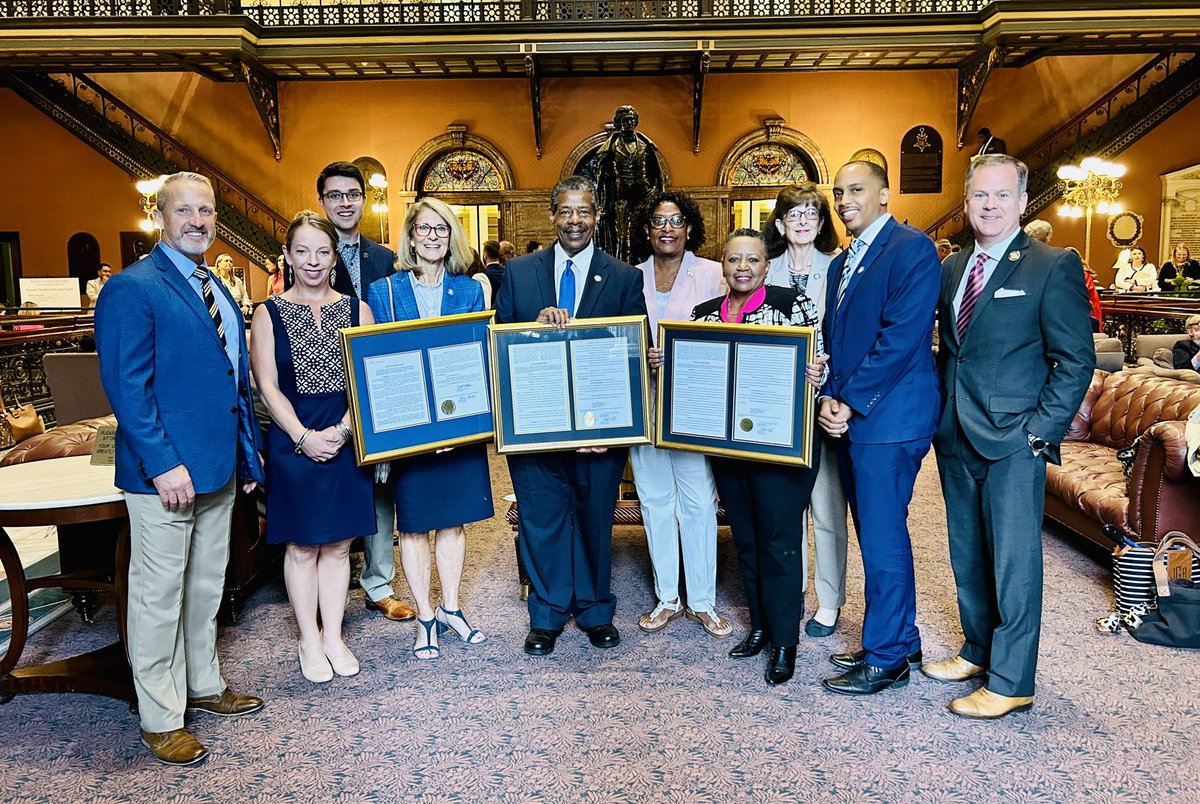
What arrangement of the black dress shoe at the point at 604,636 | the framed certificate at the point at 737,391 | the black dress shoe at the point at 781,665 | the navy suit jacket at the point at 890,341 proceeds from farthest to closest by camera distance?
1. the black dress shoe at the point at 604,636
2. the black dress shoe at the point at 781,665
3. the framed certificate at the point at 737,391
4. the navy suit jacket at the point at 890,341

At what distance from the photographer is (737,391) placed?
10.7ft

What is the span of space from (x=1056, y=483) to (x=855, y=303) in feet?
8.69

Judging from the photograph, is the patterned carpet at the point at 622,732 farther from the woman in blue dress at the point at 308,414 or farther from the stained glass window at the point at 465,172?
the stained glass window at the point at 465,172

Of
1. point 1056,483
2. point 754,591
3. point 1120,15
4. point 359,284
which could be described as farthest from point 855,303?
point 1120,15

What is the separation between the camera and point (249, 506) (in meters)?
4.12

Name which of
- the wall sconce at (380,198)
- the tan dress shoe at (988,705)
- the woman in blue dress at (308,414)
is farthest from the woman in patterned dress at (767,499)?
the wall sconce at (380,198)

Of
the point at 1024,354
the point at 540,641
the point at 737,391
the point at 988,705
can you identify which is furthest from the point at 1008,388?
the point at 540,641

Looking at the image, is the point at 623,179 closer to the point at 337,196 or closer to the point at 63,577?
the point at 337,196

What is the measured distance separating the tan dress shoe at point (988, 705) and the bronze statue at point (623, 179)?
3.18m

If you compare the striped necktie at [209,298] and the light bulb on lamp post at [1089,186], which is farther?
the light bulb on lamp post at [1089,186]

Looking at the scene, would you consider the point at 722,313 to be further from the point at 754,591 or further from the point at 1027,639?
the point at 1027,639

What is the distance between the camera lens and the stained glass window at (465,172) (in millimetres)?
15594

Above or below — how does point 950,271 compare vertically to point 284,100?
below

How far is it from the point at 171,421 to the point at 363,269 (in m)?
1.49
